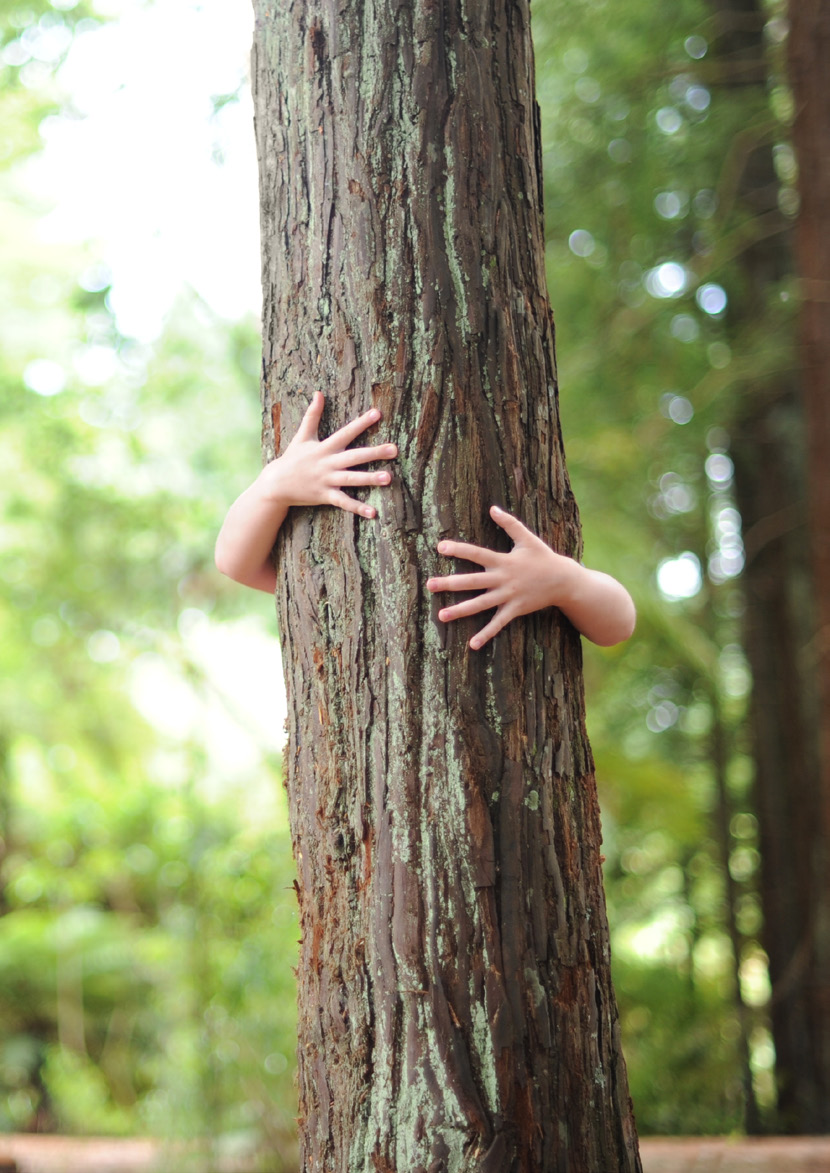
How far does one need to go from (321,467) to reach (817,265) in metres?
2.27

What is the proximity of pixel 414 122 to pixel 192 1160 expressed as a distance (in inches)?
140

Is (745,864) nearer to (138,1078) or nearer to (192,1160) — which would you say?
(192,1160)

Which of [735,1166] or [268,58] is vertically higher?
[268,58]

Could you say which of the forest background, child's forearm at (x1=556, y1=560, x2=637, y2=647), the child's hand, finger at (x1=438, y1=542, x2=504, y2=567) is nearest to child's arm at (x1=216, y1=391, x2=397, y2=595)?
A: the child's hand

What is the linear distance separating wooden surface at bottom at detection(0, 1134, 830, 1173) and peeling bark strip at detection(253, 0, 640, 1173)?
5.76 feet

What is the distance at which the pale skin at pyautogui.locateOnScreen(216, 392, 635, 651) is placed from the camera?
1.08 meters

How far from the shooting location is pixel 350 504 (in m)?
1.11

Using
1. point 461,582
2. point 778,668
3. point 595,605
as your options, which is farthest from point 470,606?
point 778,668

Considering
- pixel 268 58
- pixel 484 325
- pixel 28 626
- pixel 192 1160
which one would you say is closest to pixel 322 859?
pixel 484 325

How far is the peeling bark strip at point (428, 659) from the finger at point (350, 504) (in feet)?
0.06

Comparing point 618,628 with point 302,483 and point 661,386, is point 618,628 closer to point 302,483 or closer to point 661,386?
point 302,483

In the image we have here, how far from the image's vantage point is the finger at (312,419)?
1161 millimetres

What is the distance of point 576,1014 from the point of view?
1.07 metres

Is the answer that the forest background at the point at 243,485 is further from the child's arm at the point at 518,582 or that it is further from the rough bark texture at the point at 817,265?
the child's arm at the point at 518,582
